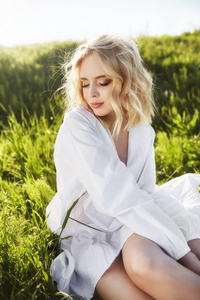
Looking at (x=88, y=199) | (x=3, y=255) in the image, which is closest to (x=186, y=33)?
(x=88, y=199)

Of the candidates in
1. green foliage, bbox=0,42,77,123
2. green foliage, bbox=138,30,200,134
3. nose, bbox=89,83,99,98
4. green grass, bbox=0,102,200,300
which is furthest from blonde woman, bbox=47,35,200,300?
green foliage, bbox=0,42,77,123

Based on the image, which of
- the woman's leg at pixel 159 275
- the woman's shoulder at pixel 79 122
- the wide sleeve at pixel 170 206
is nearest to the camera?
the woman's leg at pixel 159 275

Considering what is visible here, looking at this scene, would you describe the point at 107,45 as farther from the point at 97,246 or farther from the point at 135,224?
the point at 97,246

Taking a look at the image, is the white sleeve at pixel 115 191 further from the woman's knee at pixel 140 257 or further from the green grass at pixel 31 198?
the green grass at pixel 31 198

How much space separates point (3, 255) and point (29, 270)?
0.51ft

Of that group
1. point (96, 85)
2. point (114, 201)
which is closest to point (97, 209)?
point (114, 201)

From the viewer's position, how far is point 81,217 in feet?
5.61

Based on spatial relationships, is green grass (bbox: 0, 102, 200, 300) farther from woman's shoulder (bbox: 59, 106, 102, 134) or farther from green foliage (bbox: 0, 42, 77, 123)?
green foliage (bbox: 0, 42, 77, 123)

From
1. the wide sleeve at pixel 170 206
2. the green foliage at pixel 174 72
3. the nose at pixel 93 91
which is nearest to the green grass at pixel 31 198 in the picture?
the green foliage at pixel 174 72

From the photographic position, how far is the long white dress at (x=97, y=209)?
1461 mm

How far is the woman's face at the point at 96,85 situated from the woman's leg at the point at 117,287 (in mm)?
840

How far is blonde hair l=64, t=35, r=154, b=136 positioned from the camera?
1640 mm

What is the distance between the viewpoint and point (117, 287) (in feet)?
4.55

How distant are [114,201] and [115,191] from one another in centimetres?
5
